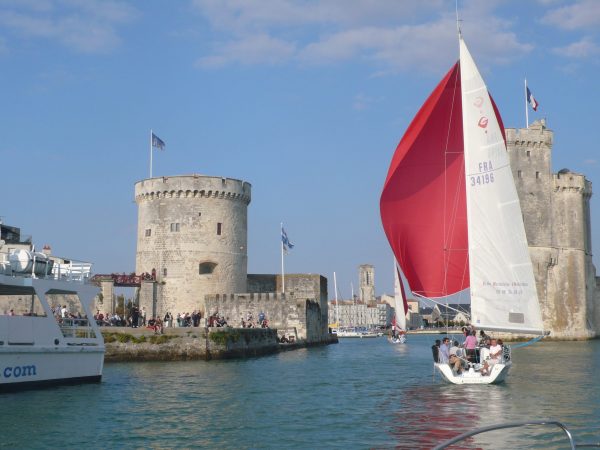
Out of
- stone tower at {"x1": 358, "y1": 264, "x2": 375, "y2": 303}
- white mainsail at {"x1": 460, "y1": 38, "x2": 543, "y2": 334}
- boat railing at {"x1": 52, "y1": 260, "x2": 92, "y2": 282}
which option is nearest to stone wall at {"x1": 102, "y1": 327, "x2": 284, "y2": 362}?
boat railing at {"x1": 52, "y1": 260, "x2": 92, "y2": 282}

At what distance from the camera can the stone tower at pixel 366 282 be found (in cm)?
18875

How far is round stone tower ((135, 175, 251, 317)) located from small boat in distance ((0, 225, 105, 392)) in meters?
23.9

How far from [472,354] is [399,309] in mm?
42307

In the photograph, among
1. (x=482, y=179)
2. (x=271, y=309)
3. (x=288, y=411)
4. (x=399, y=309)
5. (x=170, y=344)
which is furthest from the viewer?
(x=399, y=309)

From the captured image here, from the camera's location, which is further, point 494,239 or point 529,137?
point 529,137

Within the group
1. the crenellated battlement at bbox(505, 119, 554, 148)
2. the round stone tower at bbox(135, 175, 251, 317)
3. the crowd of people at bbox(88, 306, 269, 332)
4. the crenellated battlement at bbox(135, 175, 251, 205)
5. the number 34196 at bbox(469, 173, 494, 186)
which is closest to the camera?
the number 34196 at bbox(469, 173, 494, 186)

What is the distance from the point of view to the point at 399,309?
210ft

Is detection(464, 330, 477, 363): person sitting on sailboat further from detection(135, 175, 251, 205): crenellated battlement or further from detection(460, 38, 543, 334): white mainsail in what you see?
detection(135, 175, 251, 205): crenellated battlement

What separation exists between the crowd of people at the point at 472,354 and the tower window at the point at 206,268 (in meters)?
29.2

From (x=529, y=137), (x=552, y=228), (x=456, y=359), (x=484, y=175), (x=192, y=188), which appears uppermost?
(x=529, y=137)

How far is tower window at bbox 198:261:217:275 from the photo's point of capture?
49.8 metres

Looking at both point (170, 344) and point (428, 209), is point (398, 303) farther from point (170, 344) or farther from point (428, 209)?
point (428, 209)

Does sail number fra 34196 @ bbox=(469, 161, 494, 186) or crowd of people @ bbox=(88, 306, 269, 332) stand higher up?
→ sail number fra 34196 @ bbox=(469, 161, 494, 186)

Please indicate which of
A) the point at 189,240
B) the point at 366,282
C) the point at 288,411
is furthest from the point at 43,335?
the point at 366,282
